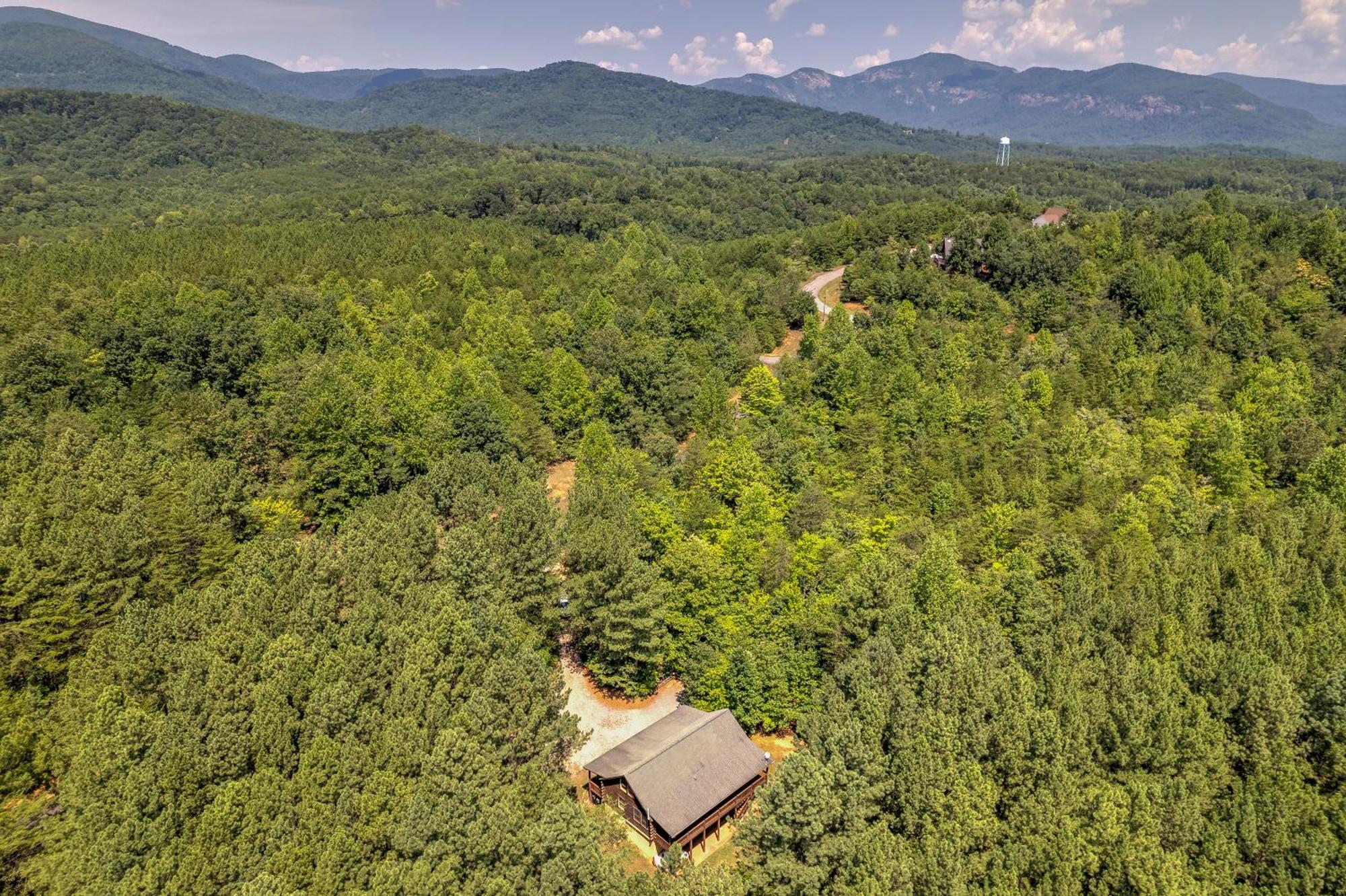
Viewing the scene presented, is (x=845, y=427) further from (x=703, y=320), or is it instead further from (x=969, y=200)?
(x=969, y=200)

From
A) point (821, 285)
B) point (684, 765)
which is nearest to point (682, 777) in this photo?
point (684, 765)

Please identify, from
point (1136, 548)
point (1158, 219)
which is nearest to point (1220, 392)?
point (1136, 548)

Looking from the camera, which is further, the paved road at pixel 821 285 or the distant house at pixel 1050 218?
the distant house at pixel 1050 218

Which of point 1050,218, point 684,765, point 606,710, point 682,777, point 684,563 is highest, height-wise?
point 1050,218

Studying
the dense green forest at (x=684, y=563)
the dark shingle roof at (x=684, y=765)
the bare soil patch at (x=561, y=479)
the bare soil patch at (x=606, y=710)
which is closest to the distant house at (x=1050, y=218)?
the dense green forest at (x=684, y=563)

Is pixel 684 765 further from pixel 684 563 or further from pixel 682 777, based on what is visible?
pixel 684 563

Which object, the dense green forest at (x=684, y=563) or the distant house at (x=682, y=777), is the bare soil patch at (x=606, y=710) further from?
the distant house at (x=682, y=777)
